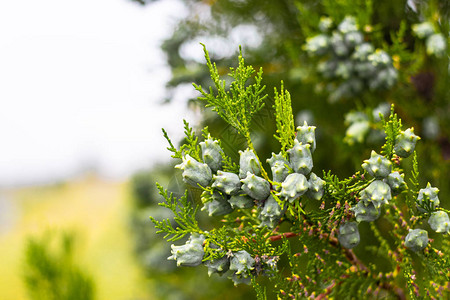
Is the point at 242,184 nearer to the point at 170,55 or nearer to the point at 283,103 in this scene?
the point at 283,103

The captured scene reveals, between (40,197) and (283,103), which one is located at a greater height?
(40,197)

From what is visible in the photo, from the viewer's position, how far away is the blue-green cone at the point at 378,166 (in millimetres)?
340

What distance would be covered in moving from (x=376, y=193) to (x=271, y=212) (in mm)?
91

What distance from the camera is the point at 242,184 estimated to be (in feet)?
1.17

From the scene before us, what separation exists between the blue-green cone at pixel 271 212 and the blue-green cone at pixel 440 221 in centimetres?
14

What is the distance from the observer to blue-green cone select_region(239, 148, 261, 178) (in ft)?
1.14

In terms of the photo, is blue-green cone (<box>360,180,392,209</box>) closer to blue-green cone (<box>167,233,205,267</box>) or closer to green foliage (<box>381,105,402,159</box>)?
green foliage (<box>381,105,402,159</box>)

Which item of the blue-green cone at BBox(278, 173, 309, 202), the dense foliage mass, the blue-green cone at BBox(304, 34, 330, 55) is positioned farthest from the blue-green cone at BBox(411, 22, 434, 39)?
the blue-green cone at BBox(278, 173, 309, 202)

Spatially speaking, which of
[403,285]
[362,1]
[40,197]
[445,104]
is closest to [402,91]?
[445,104]

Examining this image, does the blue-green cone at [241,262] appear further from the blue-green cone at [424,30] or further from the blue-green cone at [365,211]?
the blue-green cone at [424,30]

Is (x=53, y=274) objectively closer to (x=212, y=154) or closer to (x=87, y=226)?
(x=212, y=154)

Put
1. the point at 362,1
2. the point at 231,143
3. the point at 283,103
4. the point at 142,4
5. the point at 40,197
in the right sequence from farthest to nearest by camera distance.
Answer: the point at 40,197
the point at 142,4
the point at 362,1
the point at 231,143
the point at 283,103

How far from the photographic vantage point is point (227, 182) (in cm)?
35

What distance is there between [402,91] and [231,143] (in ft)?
1.37
